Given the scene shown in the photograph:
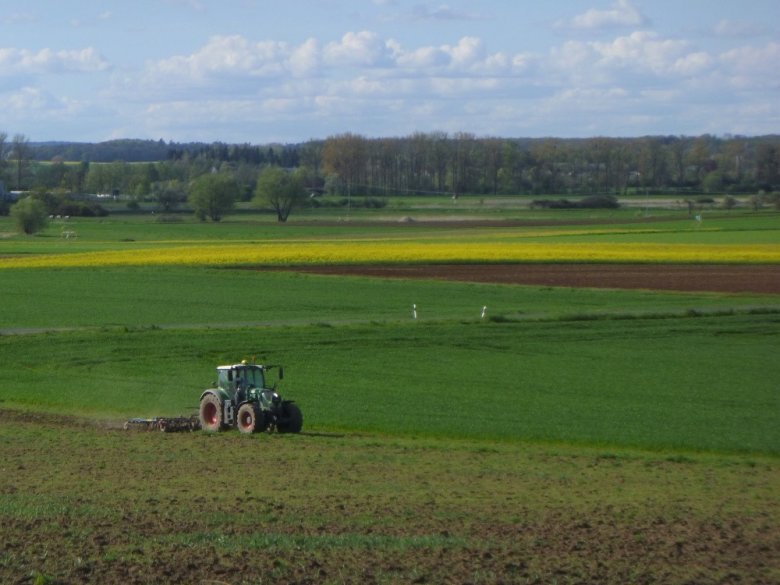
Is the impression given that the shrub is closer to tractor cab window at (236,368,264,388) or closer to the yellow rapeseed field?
the yellow rapeseed field

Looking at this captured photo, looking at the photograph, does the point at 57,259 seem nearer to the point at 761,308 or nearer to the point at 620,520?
the point at 761,308

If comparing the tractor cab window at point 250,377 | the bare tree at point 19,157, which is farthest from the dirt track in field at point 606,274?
the bare tree at point 19,157

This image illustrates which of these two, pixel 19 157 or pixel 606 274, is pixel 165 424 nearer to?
pixel 606 274

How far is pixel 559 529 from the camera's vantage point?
12.1 metres

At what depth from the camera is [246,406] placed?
2191 centimetres

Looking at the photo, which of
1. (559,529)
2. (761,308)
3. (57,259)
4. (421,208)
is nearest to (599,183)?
(421,208)

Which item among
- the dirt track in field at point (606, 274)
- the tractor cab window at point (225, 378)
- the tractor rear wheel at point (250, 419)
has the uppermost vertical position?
the tractor cab window at point (225, 378)

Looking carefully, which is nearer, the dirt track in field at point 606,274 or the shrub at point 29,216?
the dirt track in field at point 606,274

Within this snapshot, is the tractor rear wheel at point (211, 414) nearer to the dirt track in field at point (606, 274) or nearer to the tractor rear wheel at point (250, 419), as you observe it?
the tractor rear wheel at point (250, 419)

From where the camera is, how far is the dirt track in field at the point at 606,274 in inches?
2029

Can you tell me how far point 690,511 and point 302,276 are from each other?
43453mm

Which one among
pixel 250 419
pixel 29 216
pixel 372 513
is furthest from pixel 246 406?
pixel 29 216

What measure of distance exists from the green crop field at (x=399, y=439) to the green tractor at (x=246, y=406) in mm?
755

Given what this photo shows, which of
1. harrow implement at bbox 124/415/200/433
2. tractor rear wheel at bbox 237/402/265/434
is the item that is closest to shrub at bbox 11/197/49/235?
harrow implement at bbox 124/415/200/433
